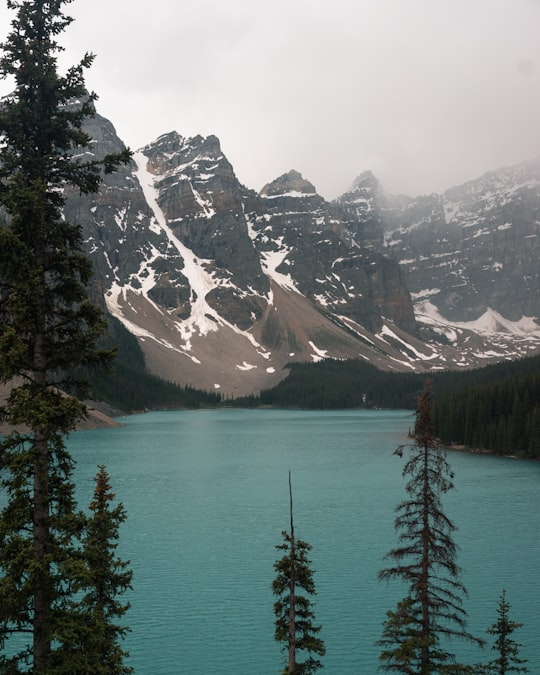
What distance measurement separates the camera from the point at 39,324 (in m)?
16.8

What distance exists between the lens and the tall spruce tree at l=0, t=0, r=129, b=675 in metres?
15.6

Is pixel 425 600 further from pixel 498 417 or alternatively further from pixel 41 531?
pixel 498 417

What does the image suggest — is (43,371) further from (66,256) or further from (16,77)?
(16,77)

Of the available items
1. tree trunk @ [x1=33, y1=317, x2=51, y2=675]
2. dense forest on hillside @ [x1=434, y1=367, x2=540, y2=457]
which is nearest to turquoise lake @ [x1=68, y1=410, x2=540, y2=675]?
dense forest on hillside @ [x1=434, y1=367, x2=540, y2=457]

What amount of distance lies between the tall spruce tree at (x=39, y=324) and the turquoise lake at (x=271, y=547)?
69.1 feet

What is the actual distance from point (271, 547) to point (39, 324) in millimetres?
Result: 45865

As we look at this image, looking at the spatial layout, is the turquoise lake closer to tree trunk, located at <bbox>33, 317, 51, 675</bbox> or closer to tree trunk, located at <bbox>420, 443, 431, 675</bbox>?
tree trunk, located at <bbox>420, 443, 431, 675</bbox>

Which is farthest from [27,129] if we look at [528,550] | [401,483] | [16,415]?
[401,483]

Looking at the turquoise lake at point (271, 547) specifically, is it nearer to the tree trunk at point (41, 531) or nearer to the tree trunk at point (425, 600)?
the tree trunk at point (425, 600)

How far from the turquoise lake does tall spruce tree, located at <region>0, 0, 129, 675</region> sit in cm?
2105

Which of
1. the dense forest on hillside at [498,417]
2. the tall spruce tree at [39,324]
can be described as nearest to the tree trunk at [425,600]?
the tall spruce tree at [39,324]

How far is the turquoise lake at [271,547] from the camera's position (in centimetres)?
3762

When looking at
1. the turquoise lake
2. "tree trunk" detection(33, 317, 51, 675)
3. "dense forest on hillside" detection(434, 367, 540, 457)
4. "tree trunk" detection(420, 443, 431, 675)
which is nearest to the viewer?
"tree trunk" detection(33, 317, 51, 675)

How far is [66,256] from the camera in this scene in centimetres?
1744
